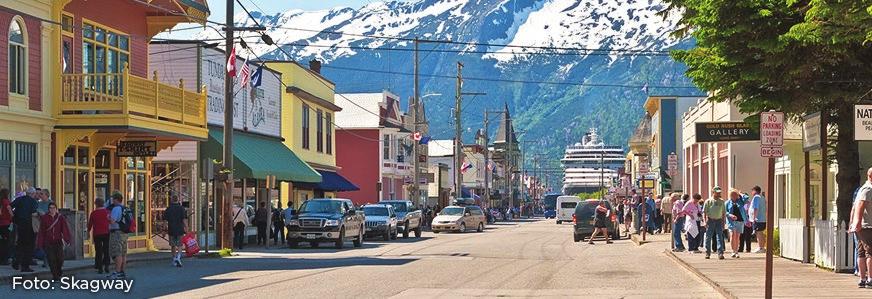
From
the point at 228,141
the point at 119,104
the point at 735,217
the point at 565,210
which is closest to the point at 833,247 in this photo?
the point at 735,217

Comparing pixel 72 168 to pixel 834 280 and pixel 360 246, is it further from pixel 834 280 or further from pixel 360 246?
pixel 834 280

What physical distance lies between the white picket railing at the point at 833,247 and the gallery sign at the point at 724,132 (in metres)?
3.65

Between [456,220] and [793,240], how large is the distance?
3358cm

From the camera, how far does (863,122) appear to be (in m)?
19.5

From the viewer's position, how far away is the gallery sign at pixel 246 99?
43562mm

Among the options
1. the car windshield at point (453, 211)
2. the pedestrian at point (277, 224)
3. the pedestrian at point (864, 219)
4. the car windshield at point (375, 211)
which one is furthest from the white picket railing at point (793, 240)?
the car windshield at point (453, 211)

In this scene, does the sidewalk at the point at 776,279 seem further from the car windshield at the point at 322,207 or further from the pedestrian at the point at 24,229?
the car windshield at the point at 322,207

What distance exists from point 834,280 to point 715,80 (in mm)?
4983

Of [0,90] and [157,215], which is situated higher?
[0,90]

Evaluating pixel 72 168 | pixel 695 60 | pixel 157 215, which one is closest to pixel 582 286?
pixel 695 60

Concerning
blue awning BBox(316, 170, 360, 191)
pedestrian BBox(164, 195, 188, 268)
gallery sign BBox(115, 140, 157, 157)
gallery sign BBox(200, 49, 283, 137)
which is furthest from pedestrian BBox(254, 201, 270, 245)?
blue awning BBox(316, 170, 360, 191)

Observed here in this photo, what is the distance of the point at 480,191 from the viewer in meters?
142

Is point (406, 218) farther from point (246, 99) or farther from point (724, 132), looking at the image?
point (724, 132)

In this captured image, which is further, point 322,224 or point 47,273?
point 322,224
